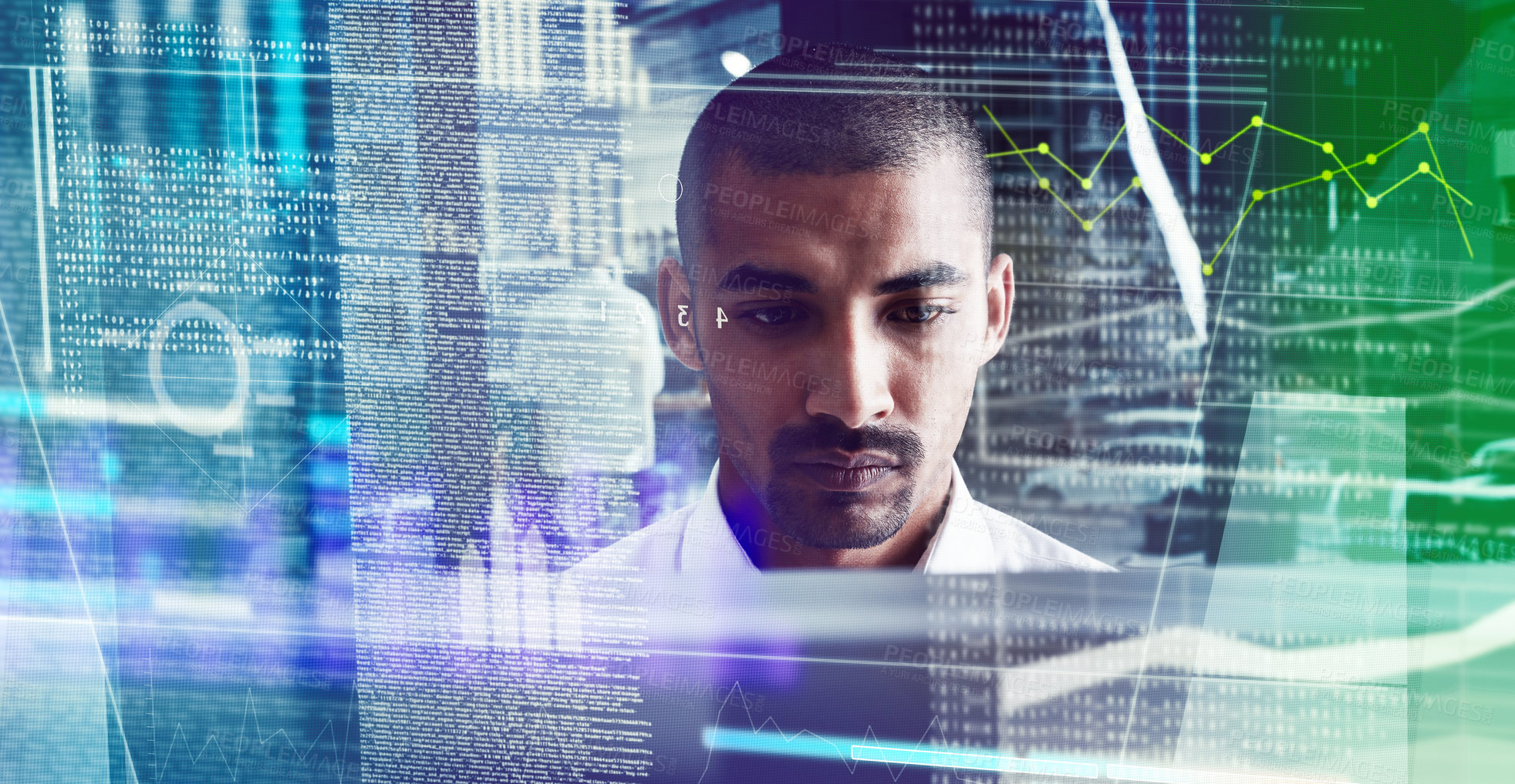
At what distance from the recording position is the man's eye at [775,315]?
1.68m

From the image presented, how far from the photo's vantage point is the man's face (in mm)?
1649

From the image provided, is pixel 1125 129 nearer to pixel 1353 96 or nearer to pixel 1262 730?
pixel 1353 96

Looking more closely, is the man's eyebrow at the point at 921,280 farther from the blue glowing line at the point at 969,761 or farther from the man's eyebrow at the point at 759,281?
the blue glowing line at the point at 969,761

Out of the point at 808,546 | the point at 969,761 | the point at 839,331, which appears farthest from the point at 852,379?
the point at 969,761

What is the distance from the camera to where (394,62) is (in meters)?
1.85

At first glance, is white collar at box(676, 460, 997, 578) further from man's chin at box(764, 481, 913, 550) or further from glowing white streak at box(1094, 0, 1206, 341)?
glowing white streak at box(1094, 0, 1206, 341)

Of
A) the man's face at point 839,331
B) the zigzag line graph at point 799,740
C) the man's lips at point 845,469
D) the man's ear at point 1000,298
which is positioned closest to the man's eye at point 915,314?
the man's face at point 839,331

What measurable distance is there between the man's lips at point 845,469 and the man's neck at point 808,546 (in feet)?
0.31

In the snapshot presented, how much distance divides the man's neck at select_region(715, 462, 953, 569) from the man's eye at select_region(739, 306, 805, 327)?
0.96 ft

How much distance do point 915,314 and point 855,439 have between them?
0.26 m

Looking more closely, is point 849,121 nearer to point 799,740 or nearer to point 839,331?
point 839,331

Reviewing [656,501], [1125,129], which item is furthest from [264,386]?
[1125,129]

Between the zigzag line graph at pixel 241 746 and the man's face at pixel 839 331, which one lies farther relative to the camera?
the zigzag line graph at pixel 241 746

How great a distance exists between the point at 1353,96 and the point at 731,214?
1.14m
